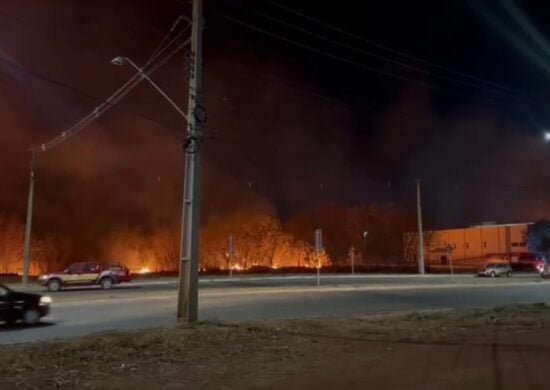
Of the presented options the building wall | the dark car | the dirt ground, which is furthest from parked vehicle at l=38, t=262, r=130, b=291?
the building wall

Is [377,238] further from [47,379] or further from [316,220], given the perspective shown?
[47,379]

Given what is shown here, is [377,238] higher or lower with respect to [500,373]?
higher

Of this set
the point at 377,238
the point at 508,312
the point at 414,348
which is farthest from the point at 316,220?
the point at 414,348

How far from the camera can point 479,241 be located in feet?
367

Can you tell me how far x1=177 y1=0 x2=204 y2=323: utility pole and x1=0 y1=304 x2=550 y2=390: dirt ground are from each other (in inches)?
32.8

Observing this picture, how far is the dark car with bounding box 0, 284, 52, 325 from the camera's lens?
58.6 feet

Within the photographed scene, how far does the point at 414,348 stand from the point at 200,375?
4.28 meters

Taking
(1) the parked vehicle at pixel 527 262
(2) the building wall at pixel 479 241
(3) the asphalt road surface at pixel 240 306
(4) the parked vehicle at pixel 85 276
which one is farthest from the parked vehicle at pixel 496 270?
(4) the parked vehicle at pixel 85 276

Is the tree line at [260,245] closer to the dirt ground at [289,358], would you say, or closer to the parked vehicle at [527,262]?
the parked vehicle at [527,262]

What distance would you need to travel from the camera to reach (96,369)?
9523mm

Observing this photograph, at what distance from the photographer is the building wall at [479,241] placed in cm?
9874

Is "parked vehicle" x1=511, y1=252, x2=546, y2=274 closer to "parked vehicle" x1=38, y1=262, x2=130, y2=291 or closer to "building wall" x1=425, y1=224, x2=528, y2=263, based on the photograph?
"building wall" x1=425, y1=224, x2=528, y2=263

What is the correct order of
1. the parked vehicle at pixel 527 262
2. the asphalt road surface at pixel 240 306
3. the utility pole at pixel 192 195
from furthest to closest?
Answer: 1. the parked vehicle at pixel 527 262
2. the asphalt road surface at pixel 240 306
3. the utility pole at pixel 192 195

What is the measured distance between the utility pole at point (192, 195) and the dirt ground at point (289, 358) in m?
0.83
